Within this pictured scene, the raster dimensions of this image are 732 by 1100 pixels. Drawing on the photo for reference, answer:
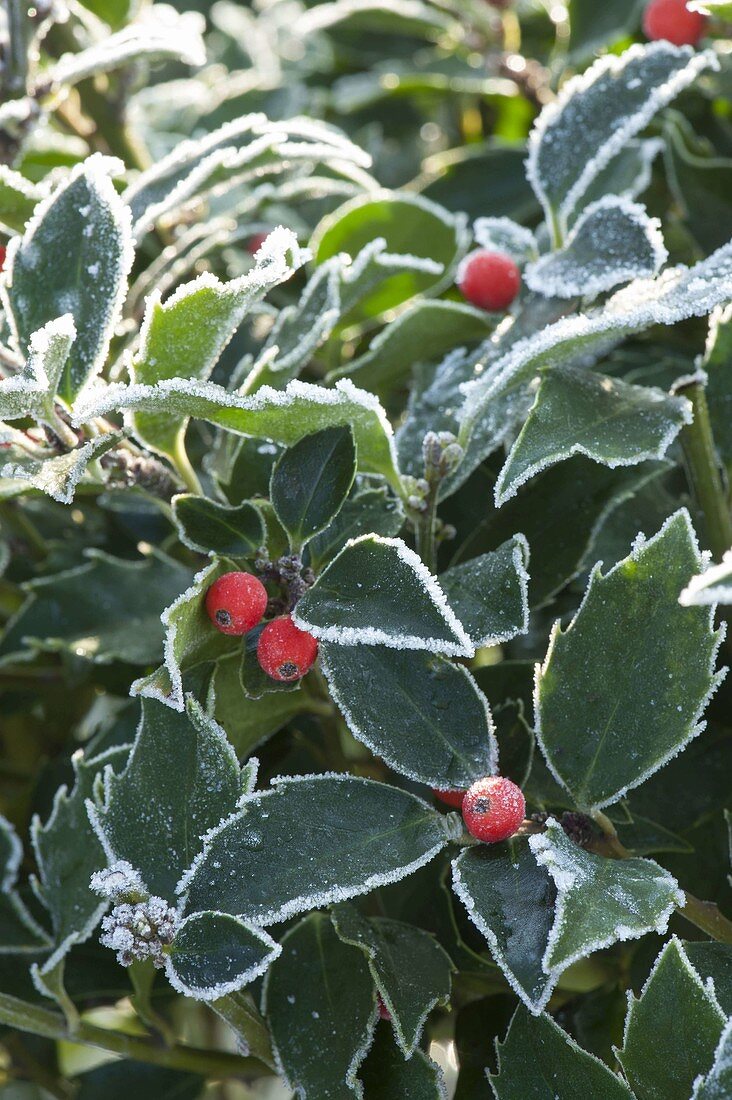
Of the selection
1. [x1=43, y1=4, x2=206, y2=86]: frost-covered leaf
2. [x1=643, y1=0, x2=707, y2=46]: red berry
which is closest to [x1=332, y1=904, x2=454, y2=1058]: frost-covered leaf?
[x1=43, y1=4, x2=206, y2=86]: frost-covered leaf

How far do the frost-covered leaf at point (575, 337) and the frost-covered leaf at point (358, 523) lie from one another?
0.20 ft

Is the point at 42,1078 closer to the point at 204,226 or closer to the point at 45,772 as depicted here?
the point at 45,772

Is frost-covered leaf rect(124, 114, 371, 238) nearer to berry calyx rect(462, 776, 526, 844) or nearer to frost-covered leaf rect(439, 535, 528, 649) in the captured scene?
frost-covered leaf rect(439, 535, 528, 649)

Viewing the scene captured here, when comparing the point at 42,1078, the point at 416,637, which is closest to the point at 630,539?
the point at 416,637

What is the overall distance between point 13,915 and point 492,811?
52cm

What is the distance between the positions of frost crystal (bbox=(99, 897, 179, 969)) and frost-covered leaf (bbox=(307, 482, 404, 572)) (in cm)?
28

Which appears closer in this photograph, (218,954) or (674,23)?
(218,954)

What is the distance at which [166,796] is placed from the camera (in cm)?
89

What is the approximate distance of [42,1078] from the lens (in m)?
1.26

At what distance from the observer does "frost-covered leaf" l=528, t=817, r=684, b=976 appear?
0.68 meters

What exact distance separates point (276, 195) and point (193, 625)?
598 mm

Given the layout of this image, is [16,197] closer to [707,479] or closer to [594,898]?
[707,479]

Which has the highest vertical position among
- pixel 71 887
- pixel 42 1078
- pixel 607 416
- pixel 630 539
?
pixel 607 416

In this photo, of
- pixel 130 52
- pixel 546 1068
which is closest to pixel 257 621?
pixel 546 1068
